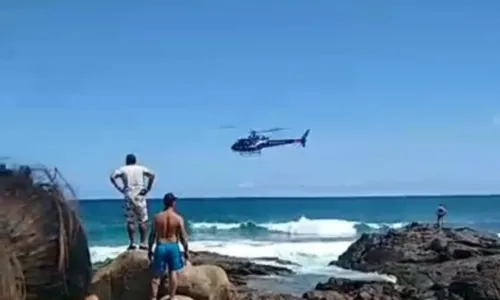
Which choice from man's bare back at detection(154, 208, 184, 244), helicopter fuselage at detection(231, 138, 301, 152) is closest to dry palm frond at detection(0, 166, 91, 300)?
man's bare back at detection(154, 208, 184, 244)

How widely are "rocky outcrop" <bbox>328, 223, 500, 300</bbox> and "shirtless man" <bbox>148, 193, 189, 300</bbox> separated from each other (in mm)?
12103

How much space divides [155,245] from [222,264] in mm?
19864

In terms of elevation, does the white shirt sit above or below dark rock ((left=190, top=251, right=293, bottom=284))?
above

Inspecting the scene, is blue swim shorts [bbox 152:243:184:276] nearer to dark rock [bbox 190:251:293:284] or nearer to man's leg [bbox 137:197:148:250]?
man's leg [bbox 137:197:148:250]

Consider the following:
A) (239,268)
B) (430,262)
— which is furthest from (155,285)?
(430,262)

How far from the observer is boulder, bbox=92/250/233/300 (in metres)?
13.2

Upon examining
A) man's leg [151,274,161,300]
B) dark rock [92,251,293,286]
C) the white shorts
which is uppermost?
the white shorts

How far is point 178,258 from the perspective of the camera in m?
12.4

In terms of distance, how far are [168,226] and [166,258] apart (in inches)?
22.5

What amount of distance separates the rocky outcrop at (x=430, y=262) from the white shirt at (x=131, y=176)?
12.0 metres

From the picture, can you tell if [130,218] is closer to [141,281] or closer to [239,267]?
[141,281]

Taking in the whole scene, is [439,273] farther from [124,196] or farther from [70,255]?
[70,255]

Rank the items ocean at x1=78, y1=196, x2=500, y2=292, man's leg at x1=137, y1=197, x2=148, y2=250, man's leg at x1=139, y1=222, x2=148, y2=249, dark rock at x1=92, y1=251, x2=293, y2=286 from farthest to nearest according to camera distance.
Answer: ocean at x1=78, y1=196, x2=500, y2=292 < dark rock at x1=92, y1=251, x2=293, y2=286 < man's leg at x1=139, y1=222, x2=148, y2=249 < man's leg at x1=137, y1=197, x2=148, y2=250

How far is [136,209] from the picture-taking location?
43.9 ft
